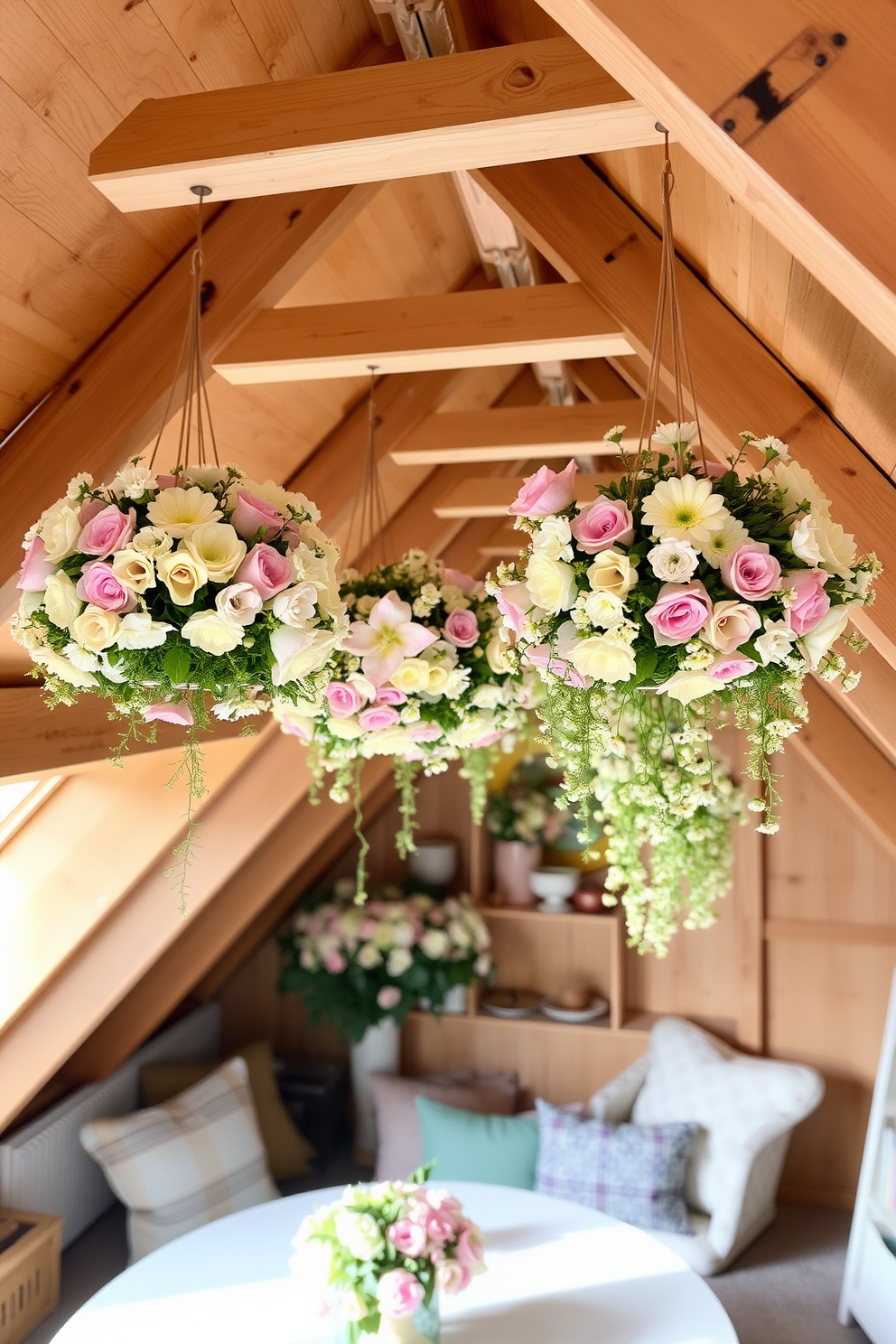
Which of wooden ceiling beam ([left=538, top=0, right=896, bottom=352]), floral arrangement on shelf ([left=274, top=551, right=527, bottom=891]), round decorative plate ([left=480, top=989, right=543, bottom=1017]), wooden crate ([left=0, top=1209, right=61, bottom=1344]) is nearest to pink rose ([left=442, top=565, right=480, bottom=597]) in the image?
floral arrangement on shelf ([left=274, top=551, right=527, bottom=891])

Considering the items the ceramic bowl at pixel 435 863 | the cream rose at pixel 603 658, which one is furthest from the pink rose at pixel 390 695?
the ceramic bowl at pixel 435 863

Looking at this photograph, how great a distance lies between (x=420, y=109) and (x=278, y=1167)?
12.4 feet

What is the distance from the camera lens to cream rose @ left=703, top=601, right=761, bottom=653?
997 mm

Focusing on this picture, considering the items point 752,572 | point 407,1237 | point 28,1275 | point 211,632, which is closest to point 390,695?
point 211,632

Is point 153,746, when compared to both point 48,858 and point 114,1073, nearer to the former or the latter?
point 48,858

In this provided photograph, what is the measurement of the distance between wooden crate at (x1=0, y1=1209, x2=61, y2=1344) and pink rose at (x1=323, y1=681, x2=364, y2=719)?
220 cm

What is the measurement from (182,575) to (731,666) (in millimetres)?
607

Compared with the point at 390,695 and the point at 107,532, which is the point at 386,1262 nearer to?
the point at 390,695

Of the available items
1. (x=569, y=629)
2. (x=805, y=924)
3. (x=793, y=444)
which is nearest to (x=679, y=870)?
(x=805, y=924)

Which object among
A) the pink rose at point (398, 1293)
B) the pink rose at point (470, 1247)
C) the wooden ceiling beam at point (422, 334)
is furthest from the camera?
the pink rose at point (470, 1247)

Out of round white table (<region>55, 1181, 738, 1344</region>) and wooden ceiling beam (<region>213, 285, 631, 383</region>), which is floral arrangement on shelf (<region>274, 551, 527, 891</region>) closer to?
wooden ceiling beam (<region>213, 285, 631, 383</region>)

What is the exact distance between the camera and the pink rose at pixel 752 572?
991mm

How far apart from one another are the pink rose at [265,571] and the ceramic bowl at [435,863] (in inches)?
131

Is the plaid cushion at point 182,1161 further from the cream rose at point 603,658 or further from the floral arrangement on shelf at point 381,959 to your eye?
the cream rose at point 603,658
